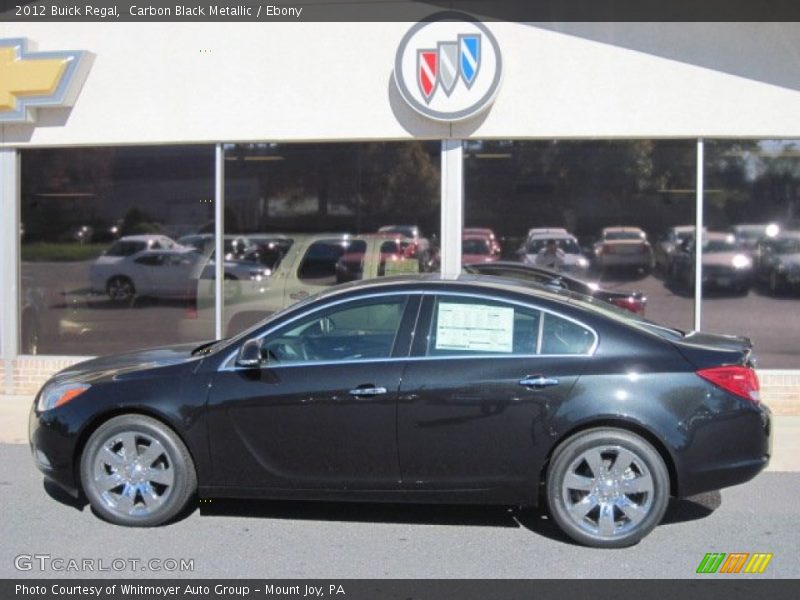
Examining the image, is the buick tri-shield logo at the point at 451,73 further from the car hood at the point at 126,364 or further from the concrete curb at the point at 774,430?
the concrete curb at the point at 774,430

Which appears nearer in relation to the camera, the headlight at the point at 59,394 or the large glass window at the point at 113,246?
the headlight at the point at 59,394

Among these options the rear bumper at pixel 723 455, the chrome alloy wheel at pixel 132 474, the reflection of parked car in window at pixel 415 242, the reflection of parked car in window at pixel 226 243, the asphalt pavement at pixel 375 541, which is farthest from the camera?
the reflection of parked car in window at pixel 226 243

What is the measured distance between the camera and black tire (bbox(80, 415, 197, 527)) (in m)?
6.14

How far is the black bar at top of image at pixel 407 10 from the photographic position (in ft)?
32.1

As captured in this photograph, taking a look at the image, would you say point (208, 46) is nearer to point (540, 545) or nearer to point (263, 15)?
point (263, 15)

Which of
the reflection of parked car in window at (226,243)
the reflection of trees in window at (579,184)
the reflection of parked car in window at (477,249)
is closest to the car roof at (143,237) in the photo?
the reflection of parked car in window at (226,243)

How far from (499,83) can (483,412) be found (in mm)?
4787

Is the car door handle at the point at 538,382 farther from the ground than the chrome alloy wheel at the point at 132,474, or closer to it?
farther from the ground

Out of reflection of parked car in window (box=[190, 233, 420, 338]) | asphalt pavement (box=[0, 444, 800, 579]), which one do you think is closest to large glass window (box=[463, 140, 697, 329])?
reflection of parked car in window (box=[190, 233, 420, 338])

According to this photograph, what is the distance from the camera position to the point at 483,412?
5.92m

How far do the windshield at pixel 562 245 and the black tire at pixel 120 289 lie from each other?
4384mm

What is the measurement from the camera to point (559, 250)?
10172mm

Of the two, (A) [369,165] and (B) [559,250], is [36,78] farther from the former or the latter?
→ (B) [559,250]
